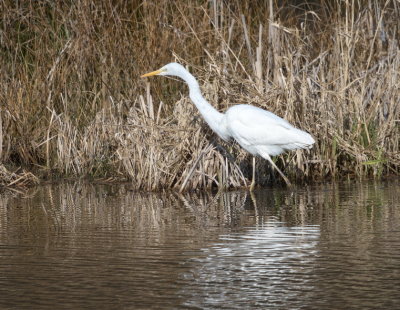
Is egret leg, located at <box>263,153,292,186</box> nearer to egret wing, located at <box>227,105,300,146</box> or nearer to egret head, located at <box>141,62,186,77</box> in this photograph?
egret wing, located at <box>227,105,300,146</box>

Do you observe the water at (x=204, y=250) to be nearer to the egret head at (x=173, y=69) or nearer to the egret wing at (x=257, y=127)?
the egret wing at (x=257, y=127)

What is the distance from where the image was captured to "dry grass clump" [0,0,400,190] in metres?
7.80

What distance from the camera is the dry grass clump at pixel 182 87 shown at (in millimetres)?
7797

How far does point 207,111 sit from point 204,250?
2620 mm

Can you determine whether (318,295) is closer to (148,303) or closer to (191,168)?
(148,303)

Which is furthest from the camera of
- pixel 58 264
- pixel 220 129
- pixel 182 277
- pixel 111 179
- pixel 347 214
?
pixel 111 179

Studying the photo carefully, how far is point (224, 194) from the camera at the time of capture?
7457 millimetres

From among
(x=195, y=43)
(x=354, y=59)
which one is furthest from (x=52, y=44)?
(x=354, y=59)

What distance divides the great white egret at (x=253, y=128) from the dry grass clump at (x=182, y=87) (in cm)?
32

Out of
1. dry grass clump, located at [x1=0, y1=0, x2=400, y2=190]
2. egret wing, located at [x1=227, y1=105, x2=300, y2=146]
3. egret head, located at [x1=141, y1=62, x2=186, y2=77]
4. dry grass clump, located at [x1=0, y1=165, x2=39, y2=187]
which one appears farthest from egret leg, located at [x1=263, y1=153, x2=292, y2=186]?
dry grass clump, located at [x1=0, y1=165, x2=39, y2=187]

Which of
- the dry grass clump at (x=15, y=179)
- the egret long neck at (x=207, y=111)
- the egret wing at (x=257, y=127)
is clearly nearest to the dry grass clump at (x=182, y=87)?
the egret long neck at (x=207, y=111)

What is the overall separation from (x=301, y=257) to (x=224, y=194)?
2809 mm

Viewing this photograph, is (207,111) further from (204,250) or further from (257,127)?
(204,250)

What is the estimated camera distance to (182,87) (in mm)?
9000
